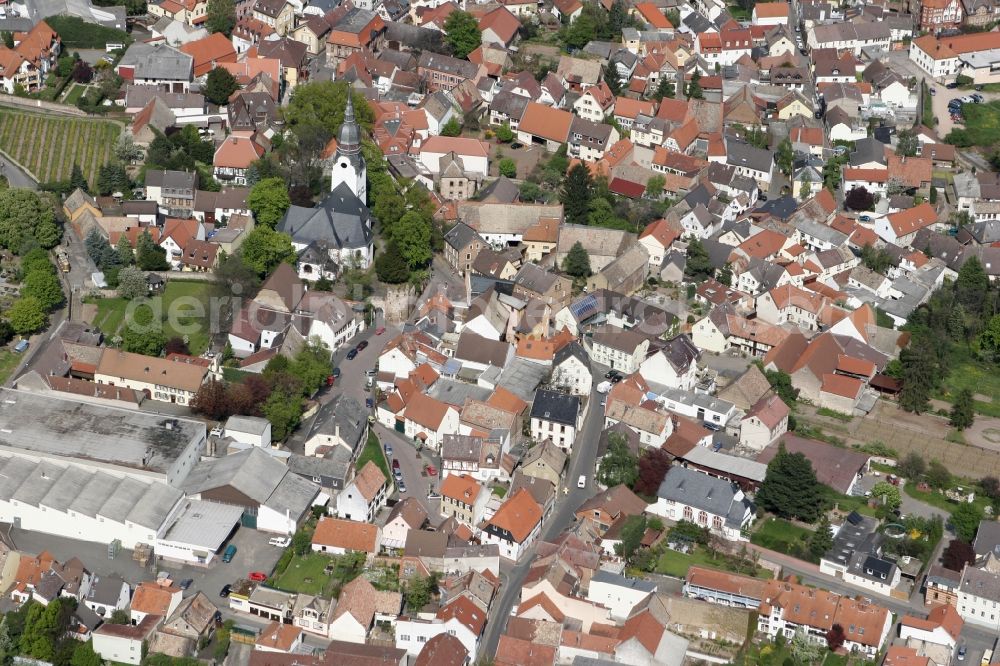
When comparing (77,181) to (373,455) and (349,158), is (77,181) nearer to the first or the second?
(349,158)

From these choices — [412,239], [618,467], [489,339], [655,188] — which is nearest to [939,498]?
[618,467]

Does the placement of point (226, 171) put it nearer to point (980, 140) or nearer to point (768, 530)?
point (768, 530)

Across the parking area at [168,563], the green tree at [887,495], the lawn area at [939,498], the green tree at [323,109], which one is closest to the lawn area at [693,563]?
the green tree at [887,495]

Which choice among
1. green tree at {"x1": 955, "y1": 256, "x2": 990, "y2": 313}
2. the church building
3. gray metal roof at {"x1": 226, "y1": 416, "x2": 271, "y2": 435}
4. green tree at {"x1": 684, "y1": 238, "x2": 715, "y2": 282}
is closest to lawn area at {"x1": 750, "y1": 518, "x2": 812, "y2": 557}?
green tree at {"x1": 684, "y1": 238, "x2": 715, "y2": 282}

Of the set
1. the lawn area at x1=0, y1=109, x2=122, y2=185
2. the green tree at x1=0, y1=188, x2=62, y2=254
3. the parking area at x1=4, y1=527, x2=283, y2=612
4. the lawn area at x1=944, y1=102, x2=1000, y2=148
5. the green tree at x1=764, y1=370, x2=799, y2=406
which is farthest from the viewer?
the lawn area at x1=944, y1=102, x2=1000, y2=148

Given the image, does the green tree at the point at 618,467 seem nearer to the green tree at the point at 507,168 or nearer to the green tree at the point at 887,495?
the green tree at the point at 887,495

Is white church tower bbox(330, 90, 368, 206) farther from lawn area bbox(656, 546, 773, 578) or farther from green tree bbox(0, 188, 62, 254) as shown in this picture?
lawn area bbox(656, 546, 773, 578)
